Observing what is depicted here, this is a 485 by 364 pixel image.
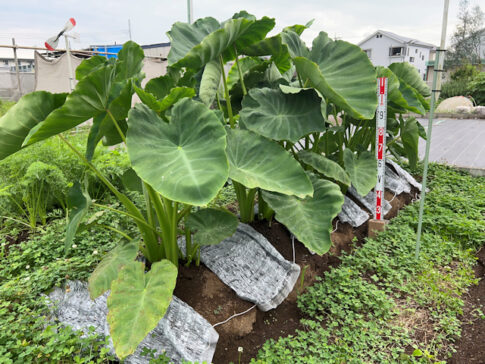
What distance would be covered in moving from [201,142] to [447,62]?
87.7 feet

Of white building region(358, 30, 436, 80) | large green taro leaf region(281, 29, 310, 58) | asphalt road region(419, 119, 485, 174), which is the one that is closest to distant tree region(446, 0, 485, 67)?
white building region(358, 30, 436, 80)

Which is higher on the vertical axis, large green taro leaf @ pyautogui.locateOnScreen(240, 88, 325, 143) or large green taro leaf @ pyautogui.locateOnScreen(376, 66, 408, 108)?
large green taro leaf @ pyautogui.locateOnScreen(376, 66, 408, 108)

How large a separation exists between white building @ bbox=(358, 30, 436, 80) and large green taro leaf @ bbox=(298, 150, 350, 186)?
24805 mm

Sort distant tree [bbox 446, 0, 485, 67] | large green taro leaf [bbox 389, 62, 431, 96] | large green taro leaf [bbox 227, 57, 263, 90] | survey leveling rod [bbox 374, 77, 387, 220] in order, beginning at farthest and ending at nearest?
1. distant tree [bbox 446, 0, 485, 67]
2. large green taro leaf [bbox 389, 62, 431, 96]
3. large green taro leaf [bbox 227, 57, 263, 90]
4. survey leveling rod [bbox 374, 77, 387, 220]

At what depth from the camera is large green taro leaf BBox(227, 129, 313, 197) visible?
1546 mm

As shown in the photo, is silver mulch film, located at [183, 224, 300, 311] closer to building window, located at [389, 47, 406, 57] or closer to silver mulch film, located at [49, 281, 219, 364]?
silver mulch film, located at [49, 281, 219, 364]

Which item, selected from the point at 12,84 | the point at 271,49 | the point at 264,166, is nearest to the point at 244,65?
the point at 271,49

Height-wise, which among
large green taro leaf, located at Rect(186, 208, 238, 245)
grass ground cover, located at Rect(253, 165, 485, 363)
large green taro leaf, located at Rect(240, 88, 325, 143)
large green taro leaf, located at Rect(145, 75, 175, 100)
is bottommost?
grass ground cover, located at Rect(253, 165, 485, 363)

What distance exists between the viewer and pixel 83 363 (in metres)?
1.37

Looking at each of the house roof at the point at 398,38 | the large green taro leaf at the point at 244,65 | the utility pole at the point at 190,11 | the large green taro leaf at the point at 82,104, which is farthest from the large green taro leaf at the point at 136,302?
the house roof at the point at 398,38

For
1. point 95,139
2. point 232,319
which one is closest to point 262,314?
point 232,319

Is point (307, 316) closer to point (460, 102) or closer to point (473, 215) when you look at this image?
point (473, 215)

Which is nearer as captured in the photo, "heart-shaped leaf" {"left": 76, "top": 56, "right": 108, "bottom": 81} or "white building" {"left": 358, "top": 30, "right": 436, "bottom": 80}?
"heart-shaped leaf" {"left": 76, "top": 56, "right": 108, "bottom": 81}

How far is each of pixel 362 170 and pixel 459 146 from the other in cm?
435
